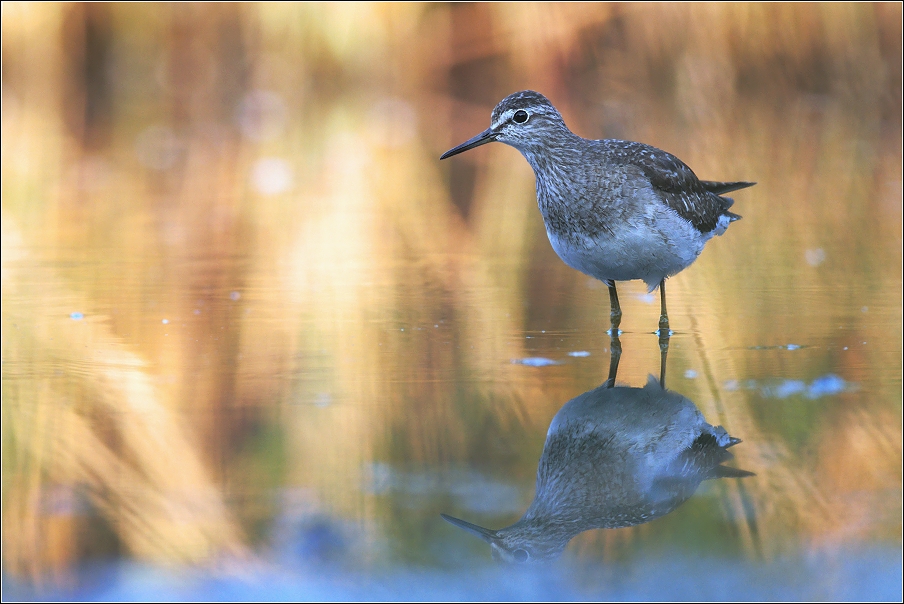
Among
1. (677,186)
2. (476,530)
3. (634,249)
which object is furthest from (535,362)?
(476,530)

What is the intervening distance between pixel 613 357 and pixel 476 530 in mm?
1670

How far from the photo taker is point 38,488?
3080 millimetres

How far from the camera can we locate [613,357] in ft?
14.0

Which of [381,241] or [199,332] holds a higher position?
[381,241]

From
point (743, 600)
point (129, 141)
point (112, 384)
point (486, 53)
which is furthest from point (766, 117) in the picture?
point (743, 600)

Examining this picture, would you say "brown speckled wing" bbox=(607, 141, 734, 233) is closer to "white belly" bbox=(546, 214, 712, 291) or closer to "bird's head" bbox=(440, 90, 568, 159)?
"white belly" bbox=(546, 214, 712, 291)

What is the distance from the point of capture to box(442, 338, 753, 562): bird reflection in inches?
Answer: 109

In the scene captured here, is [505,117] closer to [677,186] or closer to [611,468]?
[677,186]

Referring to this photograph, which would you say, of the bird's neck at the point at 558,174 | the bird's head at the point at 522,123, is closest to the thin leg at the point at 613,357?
the bird's neck at the point at 558,174

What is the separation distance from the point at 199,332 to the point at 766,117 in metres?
9.01

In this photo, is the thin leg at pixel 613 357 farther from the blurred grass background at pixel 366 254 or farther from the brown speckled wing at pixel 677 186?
the brown speckled wing at pixel 677 186

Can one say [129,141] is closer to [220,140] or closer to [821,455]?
[220,140]

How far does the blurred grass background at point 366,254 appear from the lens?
3.14 m

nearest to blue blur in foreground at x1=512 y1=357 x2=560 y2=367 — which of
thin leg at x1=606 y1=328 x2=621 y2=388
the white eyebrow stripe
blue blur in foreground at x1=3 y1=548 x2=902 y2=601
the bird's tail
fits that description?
thin leg at x1=606 y1=328 x2=621 y2=388
